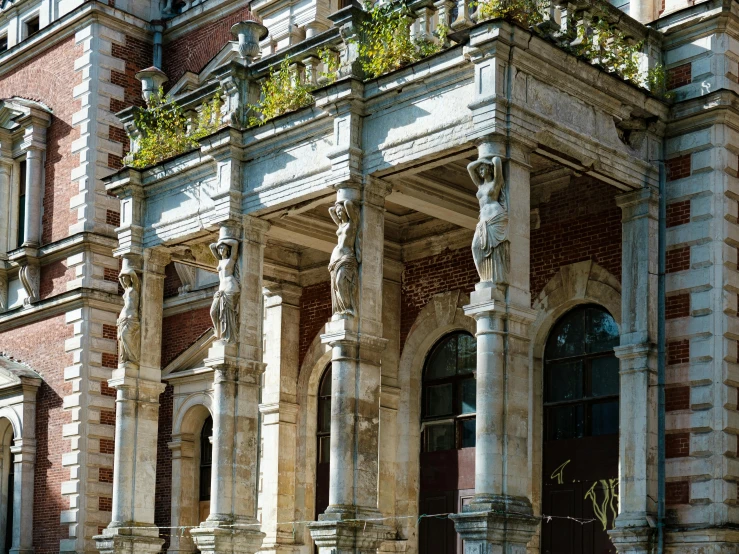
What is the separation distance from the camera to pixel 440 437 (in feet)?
65.0

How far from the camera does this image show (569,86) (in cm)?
1570

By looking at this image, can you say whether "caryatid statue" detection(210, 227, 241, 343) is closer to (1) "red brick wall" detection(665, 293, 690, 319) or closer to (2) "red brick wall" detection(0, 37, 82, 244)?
(1) "red brick wall" detection(665, 293, 690, 319)

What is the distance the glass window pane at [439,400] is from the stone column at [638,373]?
381cm

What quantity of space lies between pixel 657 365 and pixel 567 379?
81.3 inches

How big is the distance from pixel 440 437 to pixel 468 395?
764mm

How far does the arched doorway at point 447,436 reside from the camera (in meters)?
19.3

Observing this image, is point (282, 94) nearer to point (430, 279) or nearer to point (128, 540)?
point (430, 279)

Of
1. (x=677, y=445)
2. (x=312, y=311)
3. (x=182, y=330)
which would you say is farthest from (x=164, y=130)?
(x=677, y=445)

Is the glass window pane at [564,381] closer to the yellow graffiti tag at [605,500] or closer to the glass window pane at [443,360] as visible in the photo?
the yellow graffiti tag at [605,500]

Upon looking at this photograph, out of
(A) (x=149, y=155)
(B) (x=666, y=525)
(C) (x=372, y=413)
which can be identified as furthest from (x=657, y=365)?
(A) (x=149, y=155)

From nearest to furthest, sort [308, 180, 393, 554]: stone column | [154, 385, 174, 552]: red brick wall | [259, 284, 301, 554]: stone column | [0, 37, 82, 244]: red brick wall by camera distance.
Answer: [308, 180, 393, 554]: stone column, [259, 284, 301, 554]: stone column, [154, 385, 174, 552]: red brick wall, [0, 37, 82, 244]: red brick wall

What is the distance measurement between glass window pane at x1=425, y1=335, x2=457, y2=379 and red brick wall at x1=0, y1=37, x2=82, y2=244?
25.5ft

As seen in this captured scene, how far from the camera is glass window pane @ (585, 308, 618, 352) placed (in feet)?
→ 58.3

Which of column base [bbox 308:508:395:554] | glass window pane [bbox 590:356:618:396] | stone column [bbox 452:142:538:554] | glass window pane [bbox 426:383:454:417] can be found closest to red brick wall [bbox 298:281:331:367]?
glass window pane [bbox 426:383:454:417]
